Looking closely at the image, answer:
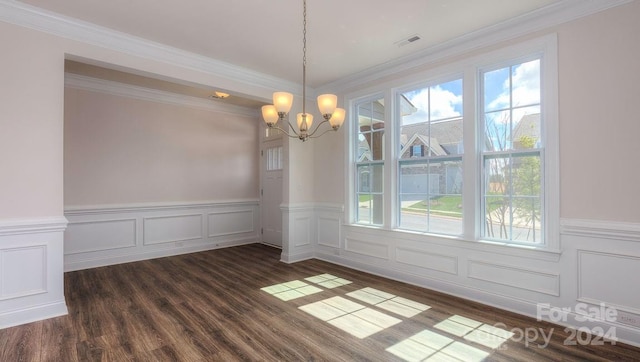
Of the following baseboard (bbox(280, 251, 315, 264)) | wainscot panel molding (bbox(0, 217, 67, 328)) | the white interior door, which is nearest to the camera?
wainscot panel molding (bbox(0, 217, 67, 328))

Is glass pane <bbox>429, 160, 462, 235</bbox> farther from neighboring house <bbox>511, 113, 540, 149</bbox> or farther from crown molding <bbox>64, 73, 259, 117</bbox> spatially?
crown molding <bbox>64, 73, 259, 117</bbox>

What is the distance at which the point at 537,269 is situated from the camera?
117 inches

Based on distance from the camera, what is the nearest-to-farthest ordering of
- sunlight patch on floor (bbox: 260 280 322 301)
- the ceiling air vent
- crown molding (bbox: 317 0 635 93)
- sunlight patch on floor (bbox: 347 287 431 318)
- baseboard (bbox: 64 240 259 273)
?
1. crown molding (bbox: 317 0 635 93)
2. sunlight patch on floor (bbox: 347 287 431 318)
3. the ceiling air vent
4. sunlight patch on floor (bbox: 260 280 322 301)
5. baseboard (bbox: 64 240 259 273)

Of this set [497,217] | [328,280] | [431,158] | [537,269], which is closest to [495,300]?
[537,269]

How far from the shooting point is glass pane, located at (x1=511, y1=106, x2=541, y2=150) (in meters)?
3.06

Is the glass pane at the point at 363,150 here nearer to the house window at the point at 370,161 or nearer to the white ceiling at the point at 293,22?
the house window at the point at 370,161

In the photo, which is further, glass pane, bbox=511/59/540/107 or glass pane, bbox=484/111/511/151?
glass pane, bbox=484/111/511/151

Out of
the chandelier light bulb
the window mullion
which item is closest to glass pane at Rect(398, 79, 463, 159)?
the window mullion

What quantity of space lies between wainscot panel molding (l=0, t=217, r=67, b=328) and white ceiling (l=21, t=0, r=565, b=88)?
2065 mm

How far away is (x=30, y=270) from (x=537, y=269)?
480cm

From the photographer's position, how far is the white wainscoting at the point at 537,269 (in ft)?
8.32

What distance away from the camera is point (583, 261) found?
8.94 feet

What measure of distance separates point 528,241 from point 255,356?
109 inches

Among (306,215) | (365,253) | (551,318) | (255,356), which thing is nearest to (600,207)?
(551,318)
